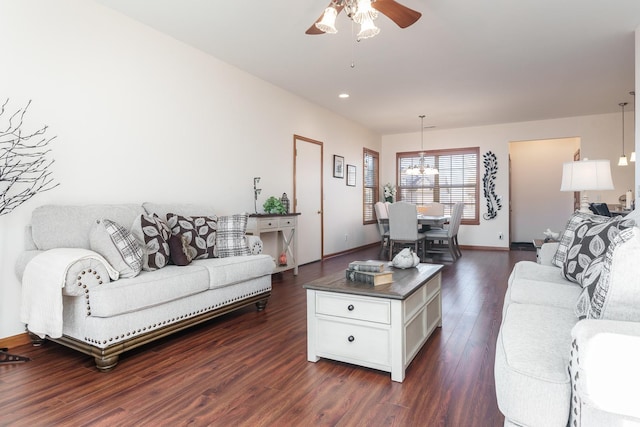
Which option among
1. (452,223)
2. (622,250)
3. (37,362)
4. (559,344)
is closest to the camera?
(622,250)

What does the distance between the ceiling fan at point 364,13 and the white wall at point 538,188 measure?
23.8 ft

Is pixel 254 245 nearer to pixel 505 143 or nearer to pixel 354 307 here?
pixel 354 307

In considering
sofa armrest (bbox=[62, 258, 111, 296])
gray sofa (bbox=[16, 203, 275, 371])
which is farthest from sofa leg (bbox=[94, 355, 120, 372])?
sofa armrest (bbox=[62, 258, 111, 296])

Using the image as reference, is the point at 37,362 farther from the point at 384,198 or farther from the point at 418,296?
the point at 384,198

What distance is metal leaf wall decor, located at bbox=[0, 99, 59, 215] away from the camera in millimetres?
2584

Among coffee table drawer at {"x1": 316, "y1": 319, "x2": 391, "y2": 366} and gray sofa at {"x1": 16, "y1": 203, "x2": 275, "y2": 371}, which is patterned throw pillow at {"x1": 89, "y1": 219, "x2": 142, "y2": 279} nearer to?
gray sofa at {"x1": 16, "y1": 203, "x2": 275, "y2": 371}

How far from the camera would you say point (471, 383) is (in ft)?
6.78

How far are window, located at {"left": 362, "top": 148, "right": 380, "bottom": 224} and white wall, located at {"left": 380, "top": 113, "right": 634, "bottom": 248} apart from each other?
35cm

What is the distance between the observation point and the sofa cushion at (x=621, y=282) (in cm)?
116

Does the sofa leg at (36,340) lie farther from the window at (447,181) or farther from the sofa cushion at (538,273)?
the window at (447,181)

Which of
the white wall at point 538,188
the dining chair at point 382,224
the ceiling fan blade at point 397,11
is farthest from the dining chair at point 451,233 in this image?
the ceiling fan blade at point 397,11

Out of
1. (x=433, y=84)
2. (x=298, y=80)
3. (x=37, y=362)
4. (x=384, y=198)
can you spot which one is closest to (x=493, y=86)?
(x=433, y=84)

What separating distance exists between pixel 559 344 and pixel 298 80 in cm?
441

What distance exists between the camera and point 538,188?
8773 millimetres
